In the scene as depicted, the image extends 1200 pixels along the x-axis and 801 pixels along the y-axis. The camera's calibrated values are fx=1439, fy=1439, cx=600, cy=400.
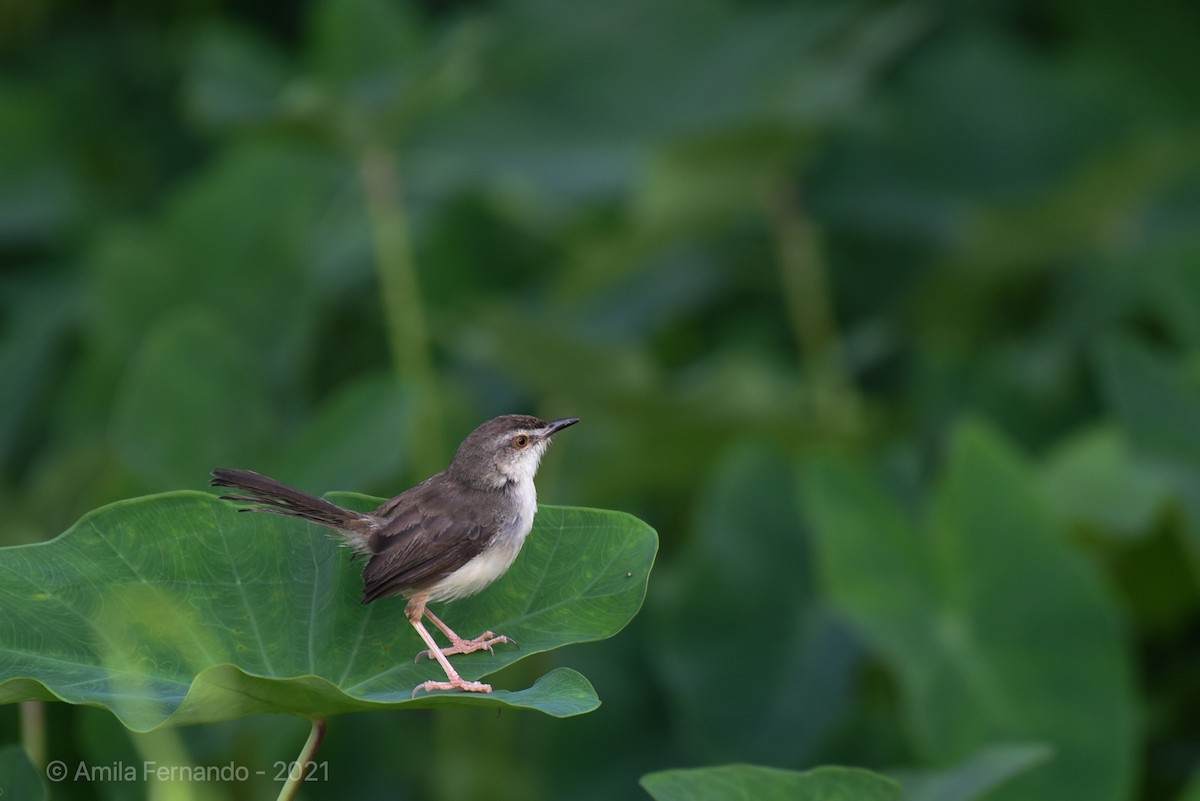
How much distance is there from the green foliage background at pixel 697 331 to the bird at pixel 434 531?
0.72 m

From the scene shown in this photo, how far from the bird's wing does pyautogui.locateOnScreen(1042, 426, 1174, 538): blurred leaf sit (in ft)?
6.32

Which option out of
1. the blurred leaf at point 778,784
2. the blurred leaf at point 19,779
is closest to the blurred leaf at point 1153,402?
the blurred leaf at point 778,784

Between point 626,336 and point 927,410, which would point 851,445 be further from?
point 626,336

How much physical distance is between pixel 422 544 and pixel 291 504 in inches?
5.5

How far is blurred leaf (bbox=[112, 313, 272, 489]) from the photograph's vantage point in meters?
2.79

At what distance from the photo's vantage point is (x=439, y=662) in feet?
4.89

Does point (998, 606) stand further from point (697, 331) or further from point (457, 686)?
point (697, 331)

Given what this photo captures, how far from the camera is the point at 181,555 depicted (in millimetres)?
1545

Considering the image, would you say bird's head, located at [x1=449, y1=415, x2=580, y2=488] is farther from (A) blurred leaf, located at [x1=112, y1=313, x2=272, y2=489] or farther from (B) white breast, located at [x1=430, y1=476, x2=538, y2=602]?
(A) blurred leaf, located at [x1=112, y1=313, x2=272, y2=489]

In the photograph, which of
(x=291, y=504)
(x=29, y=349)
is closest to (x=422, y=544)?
(x=291, y=504)

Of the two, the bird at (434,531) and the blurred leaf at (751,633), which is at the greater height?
the bird at (434,531)

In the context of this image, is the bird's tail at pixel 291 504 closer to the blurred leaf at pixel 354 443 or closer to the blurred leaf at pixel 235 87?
the blurred leaf at pixel 354 443

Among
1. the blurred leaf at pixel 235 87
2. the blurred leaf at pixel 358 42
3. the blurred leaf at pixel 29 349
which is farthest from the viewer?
the blurred leaf at pixel 358 42

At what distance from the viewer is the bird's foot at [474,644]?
1.50 m
